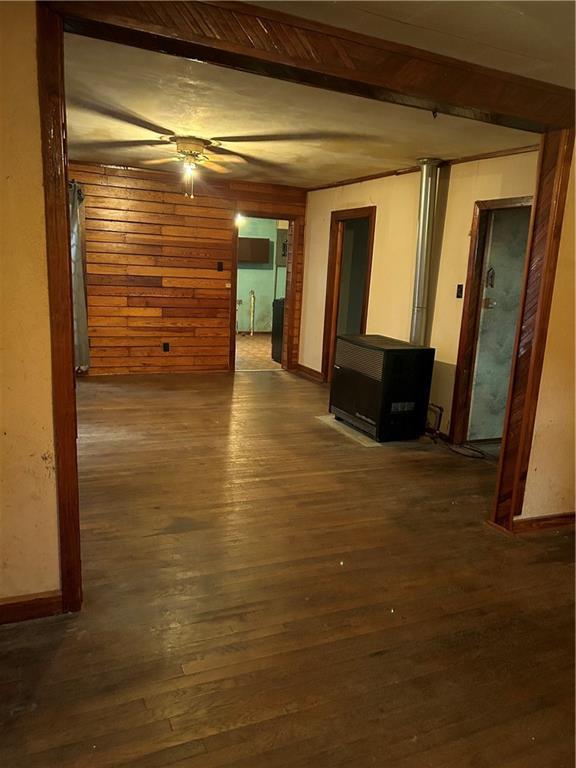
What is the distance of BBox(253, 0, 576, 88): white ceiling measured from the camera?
5.63ft

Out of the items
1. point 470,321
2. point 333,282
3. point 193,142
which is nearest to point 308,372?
point 333,282

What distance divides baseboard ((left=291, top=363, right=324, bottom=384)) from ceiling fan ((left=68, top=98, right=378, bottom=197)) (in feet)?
8.08

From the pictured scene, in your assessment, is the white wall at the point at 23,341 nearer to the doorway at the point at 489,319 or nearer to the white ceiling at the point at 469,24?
the white ceiling at the point at 469,24

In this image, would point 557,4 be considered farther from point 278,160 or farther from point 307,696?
point 278,160

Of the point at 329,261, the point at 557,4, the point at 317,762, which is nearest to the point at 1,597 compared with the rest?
the point at 317,762

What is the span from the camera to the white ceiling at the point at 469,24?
1.72 metres

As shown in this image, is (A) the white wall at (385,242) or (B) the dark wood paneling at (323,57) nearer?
(B) the dark wood paneling at (323,57)

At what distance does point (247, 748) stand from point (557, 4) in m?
2.49

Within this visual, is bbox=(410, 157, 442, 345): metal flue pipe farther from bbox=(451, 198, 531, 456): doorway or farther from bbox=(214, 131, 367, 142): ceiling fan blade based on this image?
bbox=(214, 131, 367, 142): ceiling fan blade

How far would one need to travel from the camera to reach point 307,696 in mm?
1697

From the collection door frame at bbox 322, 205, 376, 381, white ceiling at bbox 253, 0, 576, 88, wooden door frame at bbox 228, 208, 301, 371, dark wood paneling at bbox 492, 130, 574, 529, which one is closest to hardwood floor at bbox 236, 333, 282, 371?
wooden door frame at bbox 228, 208, 301, 371

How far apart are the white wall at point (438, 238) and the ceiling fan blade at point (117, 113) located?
228 centimetres

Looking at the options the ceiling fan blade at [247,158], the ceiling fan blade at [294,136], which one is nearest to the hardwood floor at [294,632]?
the ceiling fan blade at [294,136]

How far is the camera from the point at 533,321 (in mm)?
2654
